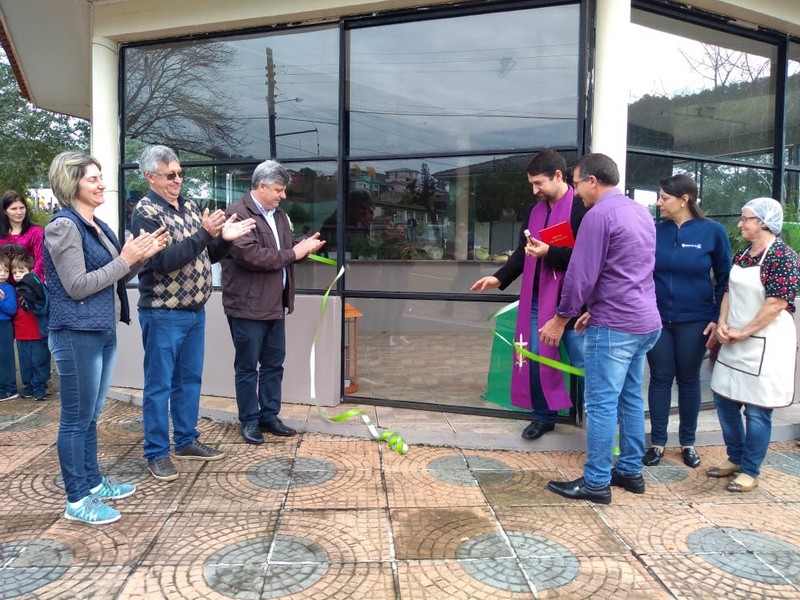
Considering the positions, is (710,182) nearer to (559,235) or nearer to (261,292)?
(559,235)

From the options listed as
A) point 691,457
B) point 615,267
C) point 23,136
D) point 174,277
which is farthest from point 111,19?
point 23,136

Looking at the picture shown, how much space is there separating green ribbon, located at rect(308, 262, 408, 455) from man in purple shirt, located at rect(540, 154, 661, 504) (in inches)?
45.6

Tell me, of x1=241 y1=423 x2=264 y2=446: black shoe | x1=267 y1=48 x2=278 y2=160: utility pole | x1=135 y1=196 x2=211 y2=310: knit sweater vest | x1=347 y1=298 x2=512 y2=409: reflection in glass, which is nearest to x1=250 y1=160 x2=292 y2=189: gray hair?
x1=135 y1=196 x2=211 y2=310: knit sweater vest

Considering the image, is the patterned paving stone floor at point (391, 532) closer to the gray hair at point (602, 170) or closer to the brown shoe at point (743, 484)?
the brown shoe at point (743, 484)

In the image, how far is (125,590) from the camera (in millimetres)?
2373

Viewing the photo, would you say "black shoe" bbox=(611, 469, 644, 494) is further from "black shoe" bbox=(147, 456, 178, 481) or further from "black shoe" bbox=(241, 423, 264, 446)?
"black shoe" bbox=(147, 456, 178, 481)

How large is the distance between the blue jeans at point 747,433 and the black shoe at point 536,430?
1106 millimetres

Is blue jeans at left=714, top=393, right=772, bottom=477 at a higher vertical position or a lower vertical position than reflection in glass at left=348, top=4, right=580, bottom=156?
lower

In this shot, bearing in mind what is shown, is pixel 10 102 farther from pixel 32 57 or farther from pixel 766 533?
pixel 766 533

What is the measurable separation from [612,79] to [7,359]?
5670 mm

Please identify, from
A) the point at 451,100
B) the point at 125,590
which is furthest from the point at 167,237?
the point at 451,100

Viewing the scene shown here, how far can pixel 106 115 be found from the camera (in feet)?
17.2

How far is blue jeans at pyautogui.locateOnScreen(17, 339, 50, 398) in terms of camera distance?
5270mm

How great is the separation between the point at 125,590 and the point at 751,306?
3496 mm
